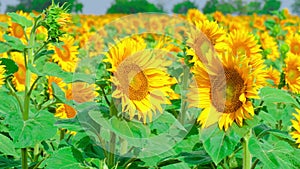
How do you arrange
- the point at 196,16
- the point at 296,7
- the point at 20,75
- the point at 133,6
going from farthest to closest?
the point at 296,7 → the point at 133,6 → the point at 196,16 → the point at 20,75

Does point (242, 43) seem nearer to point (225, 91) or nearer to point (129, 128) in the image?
point (225, 91)

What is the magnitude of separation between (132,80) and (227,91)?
0.29 metres

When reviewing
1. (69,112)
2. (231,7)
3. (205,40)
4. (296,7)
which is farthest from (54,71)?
(296,7)

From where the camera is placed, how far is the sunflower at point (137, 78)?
1.68m

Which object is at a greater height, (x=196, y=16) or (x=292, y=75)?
(x=196, y=16)

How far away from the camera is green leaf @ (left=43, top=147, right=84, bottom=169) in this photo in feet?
5.89

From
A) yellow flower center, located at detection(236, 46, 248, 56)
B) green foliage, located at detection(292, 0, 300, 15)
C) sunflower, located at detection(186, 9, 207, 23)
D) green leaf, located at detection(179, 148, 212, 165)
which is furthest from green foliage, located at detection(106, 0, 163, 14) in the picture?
green leaf, located at detection(179, 148, 212, 165)

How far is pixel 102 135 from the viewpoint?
184 cm

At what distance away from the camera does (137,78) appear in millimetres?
1743

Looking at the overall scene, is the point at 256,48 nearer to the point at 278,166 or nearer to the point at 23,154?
the point at 278,166

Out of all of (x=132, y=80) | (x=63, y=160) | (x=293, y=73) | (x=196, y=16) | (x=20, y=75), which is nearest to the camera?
(x=132, y=80)

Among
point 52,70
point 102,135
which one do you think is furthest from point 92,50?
point 102,135

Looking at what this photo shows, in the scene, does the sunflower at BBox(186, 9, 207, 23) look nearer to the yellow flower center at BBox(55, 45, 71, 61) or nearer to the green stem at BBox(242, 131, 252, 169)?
the yellow flower center at BBox(55, 45, 71, 61)

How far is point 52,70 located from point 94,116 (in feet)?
1.78
